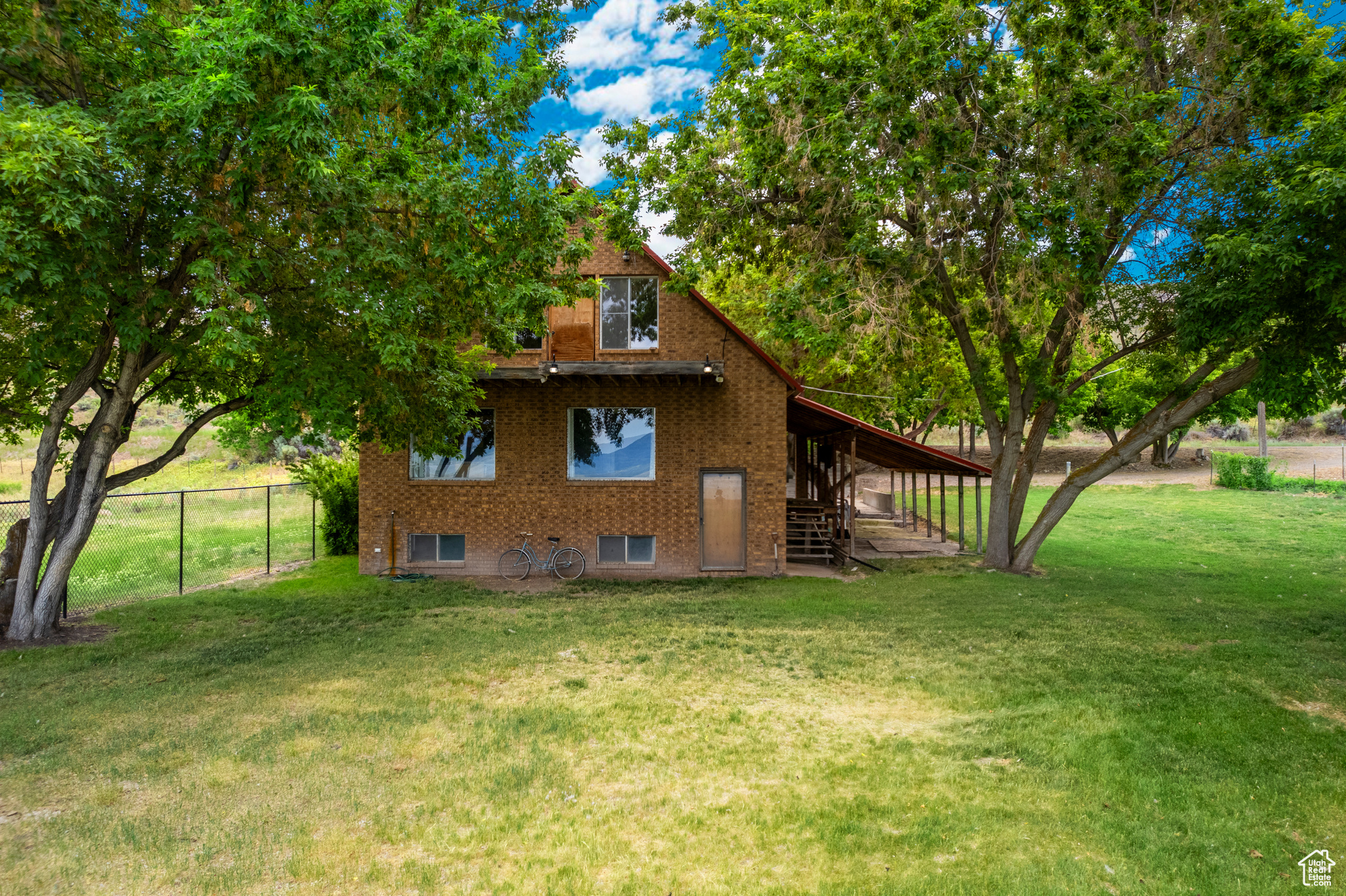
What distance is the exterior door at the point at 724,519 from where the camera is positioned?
606 inches

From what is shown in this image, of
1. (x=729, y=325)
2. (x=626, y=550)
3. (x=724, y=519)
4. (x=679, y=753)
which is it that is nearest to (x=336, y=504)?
(x=626, y=550)

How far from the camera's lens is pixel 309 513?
24.4 meters

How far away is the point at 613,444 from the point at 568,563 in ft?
8.63

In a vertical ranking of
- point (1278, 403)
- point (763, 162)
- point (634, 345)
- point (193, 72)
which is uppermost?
point (763, 162)

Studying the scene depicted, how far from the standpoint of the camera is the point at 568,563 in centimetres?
1524

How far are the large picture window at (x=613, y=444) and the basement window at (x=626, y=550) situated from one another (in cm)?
131

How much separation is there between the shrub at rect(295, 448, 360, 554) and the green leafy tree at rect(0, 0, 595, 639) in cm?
746

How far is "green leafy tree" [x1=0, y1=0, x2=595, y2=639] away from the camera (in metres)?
7.09

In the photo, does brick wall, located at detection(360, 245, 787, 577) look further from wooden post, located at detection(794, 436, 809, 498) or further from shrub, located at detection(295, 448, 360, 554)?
wooden post, located at detection(794, 436, 809, 498)

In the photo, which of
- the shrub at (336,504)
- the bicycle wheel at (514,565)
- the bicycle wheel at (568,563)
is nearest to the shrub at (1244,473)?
the bicycle wheel at (568,563)

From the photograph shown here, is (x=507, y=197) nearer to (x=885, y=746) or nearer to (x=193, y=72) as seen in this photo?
(x=193, y=72)

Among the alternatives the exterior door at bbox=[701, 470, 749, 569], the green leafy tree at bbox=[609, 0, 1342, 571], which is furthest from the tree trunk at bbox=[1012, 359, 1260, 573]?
the exterior door at bbox=[701, 470, 749, 569]

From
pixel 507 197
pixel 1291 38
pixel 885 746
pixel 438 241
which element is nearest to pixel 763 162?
pixel 507 197

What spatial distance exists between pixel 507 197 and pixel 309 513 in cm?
1864
